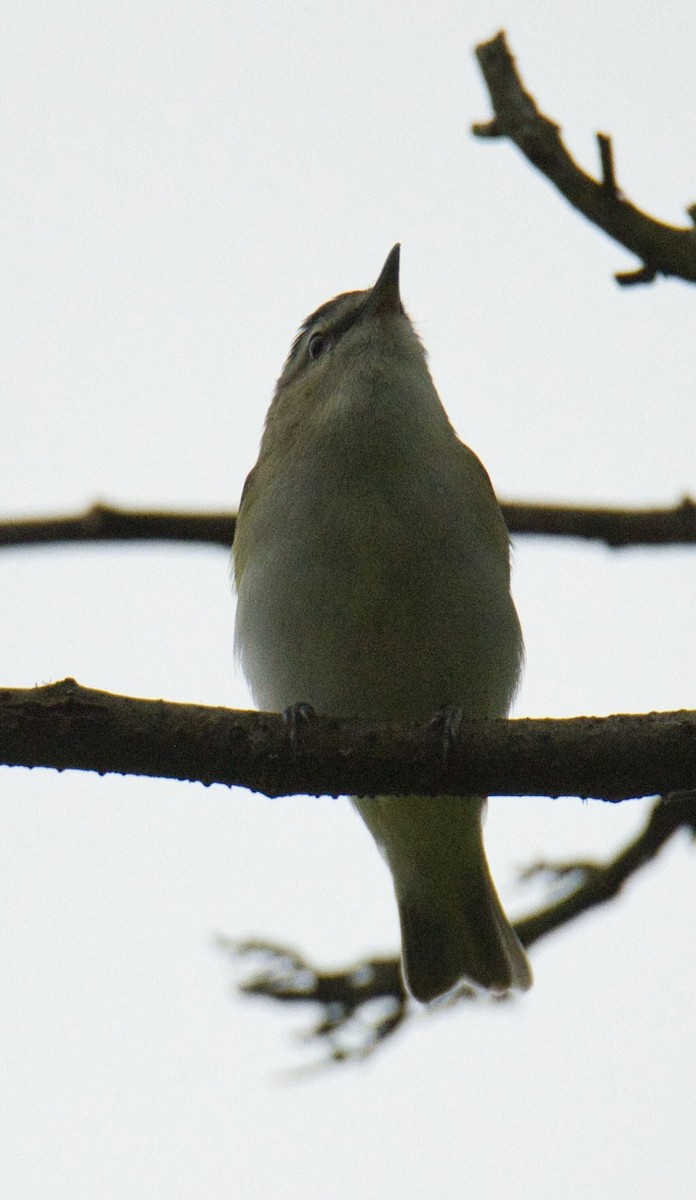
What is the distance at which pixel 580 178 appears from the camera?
14.3ft

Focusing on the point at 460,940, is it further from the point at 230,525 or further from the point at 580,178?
the point at 580,178

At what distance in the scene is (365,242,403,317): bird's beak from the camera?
20.7 feet

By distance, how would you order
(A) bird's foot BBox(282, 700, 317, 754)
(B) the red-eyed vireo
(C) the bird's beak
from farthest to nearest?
(C) the bird's beak
(B) the red-eyed vireo
(A) bird's foot BBox(282, 700, 317, 754)

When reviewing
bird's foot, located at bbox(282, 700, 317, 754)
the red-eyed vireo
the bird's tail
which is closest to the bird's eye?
the red-eyed vireo

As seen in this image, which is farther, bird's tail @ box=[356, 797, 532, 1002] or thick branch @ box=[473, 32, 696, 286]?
bird's tail @ box=[356, 797, 532, 1002]

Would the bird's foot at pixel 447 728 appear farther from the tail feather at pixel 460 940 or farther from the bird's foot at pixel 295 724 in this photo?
the tail feather at pixel 460 940

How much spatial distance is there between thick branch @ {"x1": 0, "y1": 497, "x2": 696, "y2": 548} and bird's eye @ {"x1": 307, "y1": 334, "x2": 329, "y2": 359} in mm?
1781

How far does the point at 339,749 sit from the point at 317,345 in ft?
10.4

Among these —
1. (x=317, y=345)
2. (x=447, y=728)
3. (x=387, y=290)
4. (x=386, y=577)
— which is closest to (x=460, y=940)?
(x=386, y=577)

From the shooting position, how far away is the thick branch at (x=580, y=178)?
13.9 feet

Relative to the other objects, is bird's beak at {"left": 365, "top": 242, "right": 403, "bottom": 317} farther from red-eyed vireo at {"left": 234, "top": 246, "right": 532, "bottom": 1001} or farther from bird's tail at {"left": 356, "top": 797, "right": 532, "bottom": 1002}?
bird's tail at {"left": 356, "top": 797, "right": 532, "bottom": 1002}

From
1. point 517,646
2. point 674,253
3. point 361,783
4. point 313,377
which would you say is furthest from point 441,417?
point 361,783

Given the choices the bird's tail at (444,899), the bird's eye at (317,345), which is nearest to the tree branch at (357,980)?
the bird's tail at (444,899)

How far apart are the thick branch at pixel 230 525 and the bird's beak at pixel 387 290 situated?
64.4 inches
